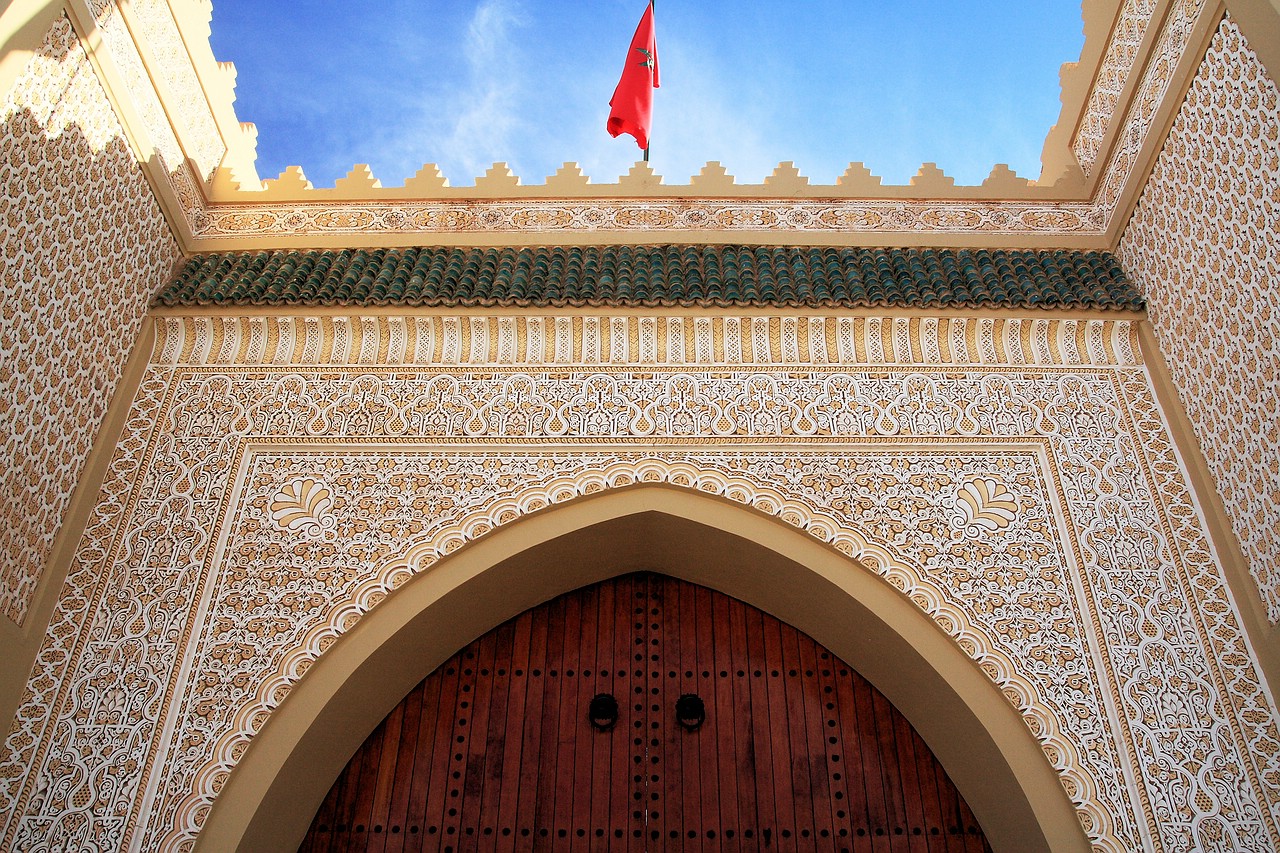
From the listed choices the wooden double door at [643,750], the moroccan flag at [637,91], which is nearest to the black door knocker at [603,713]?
the wooden double door at [643,750]

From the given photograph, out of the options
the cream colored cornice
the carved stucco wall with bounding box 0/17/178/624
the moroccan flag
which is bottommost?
the carved stucco wall with bounding box 0/17/178/624

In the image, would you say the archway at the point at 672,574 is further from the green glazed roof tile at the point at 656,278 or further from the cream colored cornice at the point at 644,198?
the cream colored cornice at the point at 644,198

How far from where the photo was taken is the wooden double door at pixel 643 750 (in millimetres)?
3035

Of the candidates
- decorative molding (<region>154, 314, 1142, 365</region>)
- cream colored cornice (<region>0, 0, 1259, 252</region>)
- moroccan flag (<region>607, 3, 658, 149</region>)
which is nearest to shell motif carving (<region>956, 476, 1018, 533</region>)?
decorative molding (<region>154, 314, 1142, 365</region>)

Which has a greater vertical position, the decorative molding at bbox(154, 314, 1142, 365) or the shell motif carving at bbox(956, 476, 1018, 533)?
the decorative molding at bbox(154, 314, 1142, 365)

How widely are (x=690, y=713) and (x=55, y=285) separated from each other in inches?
91.8

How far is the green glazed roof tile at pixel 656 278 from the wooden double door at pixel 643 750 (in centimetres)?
110

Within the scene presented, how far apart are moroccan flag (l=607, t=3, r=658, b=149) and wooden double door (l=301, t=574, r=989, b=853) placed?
8.01 ft

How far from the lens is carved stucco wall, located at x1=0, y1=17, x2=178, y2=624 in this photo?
9.08 ft

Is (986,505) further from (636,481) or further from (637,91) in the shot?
(637,91)

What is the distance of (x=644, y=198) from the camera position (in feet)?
13.5

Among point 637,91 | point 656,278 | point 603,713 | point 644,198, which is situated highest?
point 637,91

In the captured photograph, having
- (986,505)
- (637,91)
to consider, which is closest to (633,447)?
(986,505)

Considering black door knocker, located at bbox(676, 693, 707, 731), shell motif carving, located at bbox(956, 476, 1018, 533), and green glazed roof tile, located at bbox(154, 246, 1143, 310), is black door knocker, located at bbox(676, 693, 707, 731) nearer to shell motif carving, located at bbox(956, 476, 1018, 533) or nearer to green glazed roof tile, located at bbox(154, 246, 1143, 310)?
shell motif carving, located at bbox(956, 476, 1018, 533)
